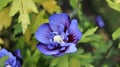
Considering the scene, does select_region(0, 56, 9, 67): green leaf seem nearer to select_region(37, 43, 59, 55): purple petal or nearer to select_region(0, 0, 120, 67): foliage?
select_region(0, 0, 120, 67): foliage

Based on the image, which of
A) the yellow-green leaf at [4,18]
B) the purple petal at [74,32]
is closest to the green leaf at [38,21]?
the yellow-green leaf at [4,18]

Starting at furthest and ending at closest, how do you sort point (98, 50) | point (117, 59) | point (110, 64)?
point (117, 59) → point (110, 64) → point (98, 50)

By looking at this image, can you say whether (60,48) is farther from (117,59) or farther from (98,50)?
(117,59)

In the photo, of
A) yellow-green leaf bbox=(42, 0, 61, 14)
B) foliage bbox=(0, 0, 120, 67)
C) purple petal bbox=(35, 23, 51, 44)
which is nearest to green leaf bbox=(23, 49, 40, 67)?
foliage bbox=(0, 0, 120, 67)

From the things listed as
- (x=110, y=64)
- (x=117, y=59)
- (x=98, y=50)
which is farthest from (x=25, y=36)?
(x=117, y=59)

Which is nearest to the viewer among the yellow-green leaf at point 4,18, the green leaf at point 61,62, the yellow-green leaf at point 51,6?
the green leaf at point 61,62

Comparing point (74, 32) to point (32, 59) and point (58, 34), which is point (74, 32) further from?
point (32, 59)

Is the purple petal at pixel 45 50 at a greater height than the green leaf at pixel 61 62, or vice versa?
the purple petal at pixel 45 50

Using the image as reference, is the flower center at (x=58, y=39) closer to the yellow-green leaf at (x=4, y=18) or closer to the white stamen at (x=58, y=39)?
the white stamen at (x=58, y=39)
